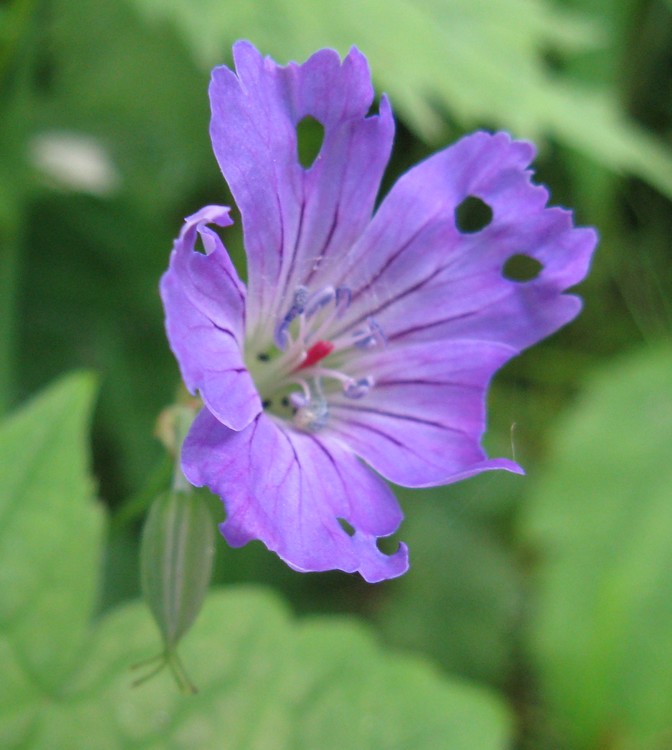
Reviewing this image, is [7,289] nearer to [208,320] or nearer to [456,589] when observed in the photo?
[208,320]

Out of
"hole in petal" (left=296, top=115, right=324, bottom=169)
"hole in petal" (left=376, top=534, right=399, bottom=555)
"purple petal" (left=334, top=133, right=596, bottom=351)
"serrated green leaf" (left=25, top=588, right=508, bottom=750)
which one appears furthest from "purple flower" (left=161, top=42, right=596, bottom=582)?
"hole in petal" (left=296, top=115, right=324, bottom=169)

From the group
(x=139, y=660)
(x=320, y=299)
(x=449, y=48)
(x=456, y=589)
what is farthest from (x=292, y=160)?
(x=456, y=589)

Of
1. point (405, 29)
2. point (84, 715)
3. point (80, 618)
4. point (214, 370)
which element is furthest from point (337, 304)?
point (405, 29)

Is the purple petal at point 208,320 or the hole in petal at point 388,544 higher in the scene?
the purple petal at point 208,320

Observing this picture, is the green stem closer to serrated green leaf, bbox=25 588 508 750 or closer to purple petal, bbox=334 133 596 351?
serrated green leaf, bbox=25 588 508 750

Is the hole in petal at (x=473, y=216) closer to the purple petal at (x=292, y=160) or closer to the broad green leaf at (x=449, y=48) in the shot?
the broad green leaf at (x=449, y=48)

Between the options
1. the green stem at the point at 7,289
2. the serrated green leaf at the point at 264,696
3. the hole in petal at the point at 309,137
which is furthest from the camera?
the hole in petal at the point at 309,137

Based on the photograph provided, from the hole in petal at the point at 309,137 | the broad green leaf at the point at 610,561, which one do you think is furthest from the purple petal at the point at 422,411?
the broad green leaf at the point at 610,561
